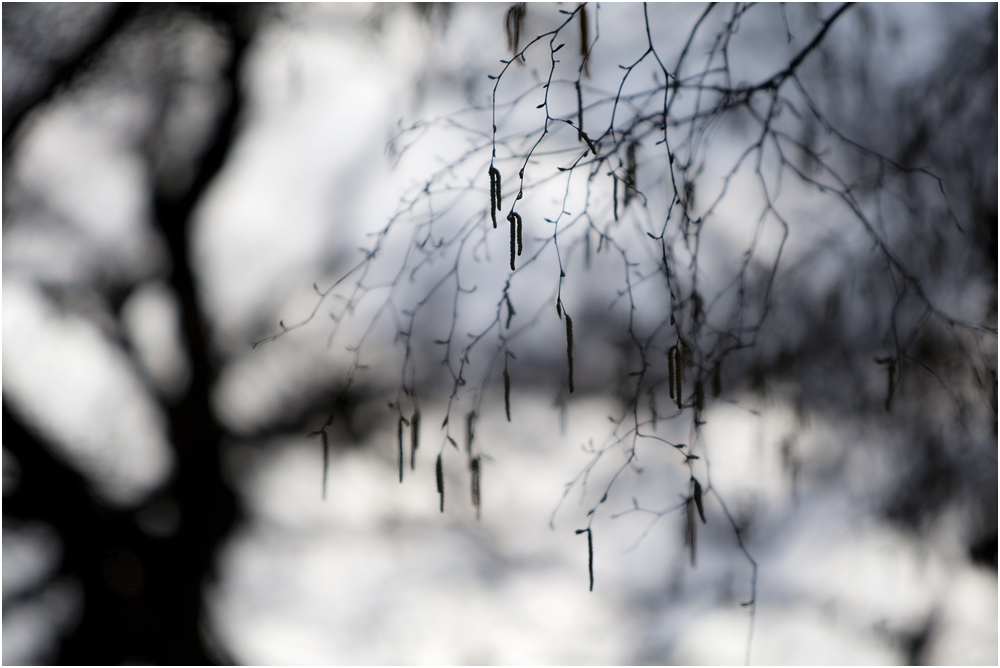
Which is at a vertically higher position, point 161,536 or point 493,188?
point 493,188

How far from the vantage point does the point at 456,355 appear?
1.40 m

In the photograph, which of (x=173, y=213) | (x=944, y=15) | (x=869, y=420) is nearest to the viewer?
(x=944, y=15)

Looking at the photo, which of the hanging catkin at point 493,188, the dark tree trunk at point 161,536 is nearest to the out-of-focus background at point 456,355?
the dark tree trunk at point 161,536

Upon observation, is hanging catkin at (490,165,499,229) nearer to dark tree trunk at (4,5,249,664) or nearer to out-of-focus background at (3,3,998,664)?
out-of-focus background at (3,3,998,664)

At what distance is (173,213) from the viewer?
58.9 inches

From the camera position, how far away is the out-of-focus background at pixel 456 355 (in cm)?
128

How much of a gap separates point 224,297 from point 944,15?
74.2 inches

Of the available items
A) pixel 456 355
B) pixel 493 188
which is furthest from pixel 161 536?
pixel 493 188

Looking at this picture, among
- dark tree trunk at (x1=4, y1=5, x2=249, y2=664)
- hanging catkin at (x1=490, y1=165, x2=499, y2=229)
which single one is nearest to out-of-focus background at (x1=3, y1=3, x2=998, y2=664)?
dark tree trunk at (x1=4, y1=5, x2=249, y2=664)

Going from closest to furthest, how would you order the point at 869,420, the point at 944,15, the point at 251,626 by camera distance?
the point at 944,15, the point at 869,420, the point at 251,626

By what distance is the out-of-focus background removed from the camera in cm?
128

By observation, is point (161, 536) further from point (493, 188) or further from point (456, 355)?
point (493, 188)

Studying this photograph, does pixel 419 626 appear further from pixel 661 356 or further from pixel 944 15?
pixel 944 15

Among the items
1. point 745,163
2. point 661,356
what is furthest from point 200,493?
point 745,163
